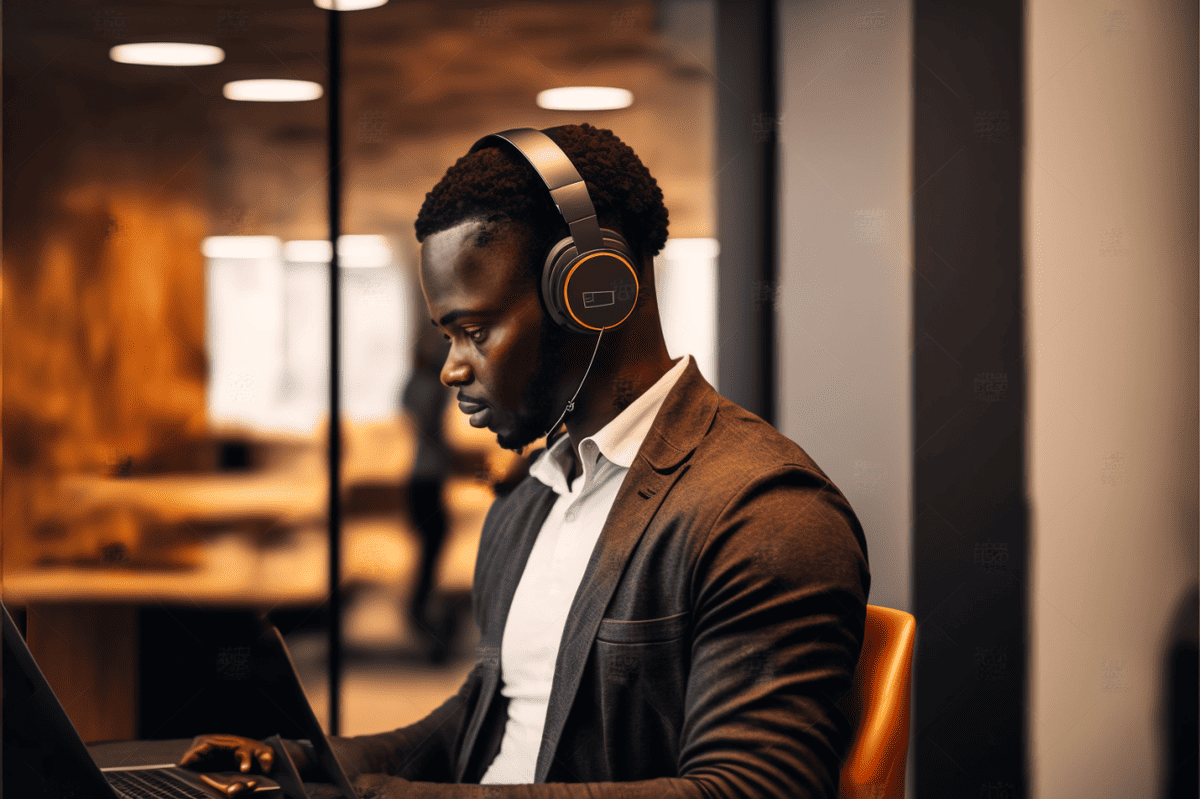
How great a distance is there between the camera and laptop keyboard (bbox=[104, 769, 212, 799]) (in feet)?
2.77

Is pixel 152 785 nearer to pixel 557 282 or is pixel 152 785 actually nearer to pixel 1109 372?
pixel 557 282

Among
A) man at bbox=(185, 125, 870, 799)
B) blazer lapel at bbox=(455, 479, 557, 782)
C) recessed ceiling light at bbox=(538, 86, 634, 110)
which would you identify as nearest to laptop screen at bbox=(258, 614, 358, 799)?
man at bbox=(185, 125, 870, 799)

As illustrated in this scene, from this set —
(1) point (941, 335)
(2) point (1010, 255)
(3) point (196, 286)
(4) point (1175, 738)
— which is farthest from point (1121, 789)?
(3) point (196, 286)

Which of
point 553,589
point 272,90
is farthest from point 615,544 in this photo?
point 272,90

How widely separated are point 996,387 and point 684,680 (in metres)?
1.33

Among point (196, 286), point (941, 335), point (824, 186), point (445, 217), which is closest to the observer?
point (445, 217)

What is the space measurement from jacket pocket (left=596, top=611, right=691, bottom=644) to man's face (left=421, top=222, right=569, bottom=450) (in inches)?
9.7

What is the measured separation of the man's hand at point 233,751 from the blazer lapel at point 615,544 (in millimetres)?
281

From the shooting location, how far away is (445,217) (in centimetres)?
98

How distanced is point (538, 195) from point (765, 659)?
549 millimetres

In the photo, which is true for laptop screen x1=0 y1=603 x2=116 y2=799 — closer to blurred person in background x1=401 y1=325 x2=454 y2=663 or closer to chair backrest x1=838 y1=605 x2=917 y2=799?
chair backrest x1=838 y1=605 x2=917 y2=799

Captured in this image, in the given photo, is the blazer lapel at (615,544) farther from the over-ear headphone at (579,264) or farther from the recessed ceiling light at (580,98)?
the recessed ceiling light at (580,98)

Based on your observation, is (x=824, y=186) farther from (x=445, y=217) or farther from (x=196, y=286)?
(x=196, y=286)

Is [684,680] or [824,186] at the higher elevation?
[824,186]
